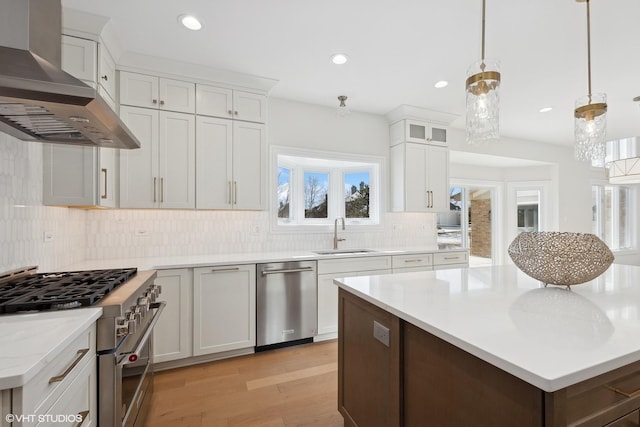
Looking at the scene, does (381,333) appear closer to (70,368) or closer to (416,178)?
(70,368)

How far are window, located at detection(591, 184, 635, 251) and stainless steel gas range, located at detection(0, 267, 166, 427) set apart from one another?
786 cm

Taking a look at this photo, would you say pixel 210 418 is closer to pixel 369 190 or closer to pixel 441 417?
pixel 441 417

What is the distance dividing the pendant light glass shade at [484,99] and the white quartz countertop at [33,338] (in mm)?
1912

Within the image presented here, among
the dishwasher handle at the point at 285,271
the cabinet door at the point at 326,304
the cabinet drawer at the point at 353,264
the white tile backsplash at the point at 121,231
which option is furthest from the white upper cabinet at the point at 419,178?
the dishwasher handle at the point at 285,271

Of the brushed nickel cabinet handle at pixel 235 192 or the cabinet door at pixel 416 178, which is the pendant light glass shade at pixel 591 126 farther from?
the brushed nickel cabinet handle at pixel 235 192

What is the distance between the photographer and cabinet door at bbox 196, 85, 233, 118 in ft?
9.01

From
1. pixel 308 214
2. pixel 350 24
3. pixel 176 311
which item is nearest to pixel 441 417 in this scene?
pixel 176 311

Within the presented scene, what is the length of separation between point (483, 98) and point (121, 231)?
3100 mm

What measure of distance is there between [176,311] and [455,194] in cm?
486

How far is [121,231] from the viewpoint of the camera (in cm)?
274


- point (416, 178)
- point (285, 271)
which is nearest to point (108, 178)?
point (285, 271)

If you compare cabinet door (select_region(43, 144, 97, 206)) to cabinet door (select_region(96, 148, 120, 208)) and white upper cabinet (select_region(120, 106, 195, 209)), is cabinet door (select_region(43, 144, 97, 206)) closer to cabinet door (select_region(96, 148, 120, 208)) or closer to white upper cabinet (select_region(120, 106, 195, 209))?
cabinet door (select_region(96, 148, 120, 208))

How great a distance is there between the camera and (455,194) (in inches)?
209

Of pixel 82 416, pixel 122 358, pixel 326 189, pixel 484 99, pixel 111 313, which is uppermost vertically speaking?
pixel 484 99
